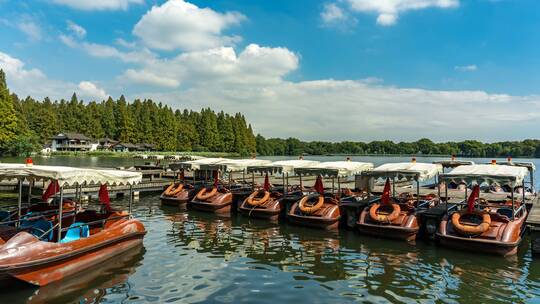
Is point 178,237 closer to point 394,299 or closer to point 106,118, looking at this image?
point 394,299

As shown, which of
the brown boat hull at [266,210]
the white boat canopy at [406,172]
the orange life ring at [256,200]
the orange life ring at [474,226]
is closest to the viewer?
the orange life ring at [474,226]

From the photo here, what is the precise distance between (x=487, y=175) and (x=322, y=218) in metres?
7.17

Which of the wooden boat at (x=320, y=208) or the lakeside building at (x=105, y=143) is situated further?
the lakeside building at (x=105, y=143)

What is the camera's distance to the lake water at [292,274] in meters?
9.68

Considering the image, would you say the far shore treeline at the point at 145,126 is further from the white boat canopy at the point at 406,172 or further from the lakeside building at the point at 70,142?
the white boat canopy at the point at 406,172

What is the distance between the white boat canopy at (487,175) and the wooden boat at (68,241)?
41.3ft

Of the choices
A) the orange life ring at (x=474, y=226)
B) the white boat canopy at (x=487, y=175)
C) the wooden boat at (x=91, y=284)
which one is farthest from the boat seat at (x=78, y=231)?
the white boat canopy at (x=487, y=175)

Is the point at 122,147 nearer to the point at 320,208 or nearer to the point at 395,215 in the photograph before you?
the point at 320,208

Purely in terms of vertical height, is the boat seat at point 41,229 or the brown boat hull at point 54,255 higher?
the boat seat at point 41,229

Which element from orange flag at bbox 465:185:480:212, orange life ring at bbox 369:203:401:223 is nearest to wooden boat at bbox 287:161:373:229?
orange life ring at bbox 369:203:401:223

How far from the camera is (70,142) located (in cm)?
10700

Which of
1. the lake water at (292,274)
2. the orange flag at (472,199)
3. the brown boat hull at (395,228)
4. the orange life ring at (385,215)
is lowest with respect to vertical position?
the lake water at (292,274)

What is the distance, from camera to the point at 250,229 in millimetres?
18453

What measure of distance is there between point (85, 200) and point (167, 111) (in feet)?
318
